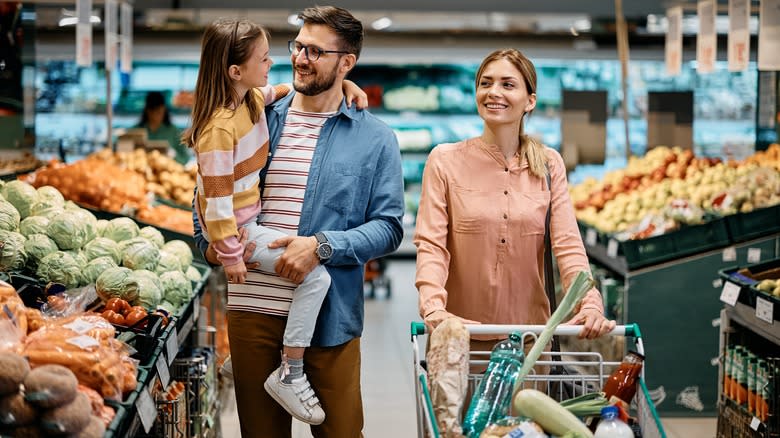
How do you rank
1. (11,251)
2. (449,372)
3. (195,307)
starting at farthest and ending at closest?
(195,307), (11,251), (449,372)

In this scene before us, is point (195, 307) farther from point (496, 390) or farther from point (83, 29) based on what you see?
point (83, 29)

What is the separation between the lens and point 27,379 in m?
1.98

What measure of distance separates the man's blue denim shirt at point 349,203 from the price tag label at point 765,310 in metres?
1.96

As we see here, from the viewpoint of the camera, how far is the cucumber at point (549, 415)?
204 cm

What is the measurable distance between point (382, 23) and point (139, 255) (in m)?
6.30

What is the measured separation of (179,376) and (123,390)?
1.27 metres

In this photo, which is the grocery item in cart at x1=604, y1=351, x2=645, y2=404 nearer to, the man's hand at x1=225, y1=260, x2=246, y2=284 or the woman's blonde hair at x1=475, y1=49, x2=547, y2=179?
the woman's blonde hair at x1=475, y1=49, x2=547, y2=179

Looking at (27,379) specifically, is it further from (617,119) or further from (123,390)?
(617,119)

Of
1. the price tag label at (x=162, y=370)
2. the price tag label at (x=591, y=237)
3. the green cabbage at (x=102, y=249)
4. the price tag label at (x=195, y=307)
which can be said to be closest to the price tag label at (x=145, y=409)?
the price tag label at (x=162, y=370)

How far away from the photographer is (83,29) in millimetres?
6863

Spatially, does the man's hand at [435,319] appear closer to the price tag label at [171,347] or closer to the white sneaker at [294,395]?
the white sneaker at [294,395]

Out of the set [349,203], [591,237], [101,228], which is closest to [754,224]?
[591,237]

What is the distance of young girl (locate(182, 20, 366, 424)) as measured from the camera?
8.68 feet

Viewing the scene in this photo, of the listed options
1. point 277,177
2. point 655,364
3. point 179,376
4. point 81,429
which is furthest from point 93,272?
point 655,364
